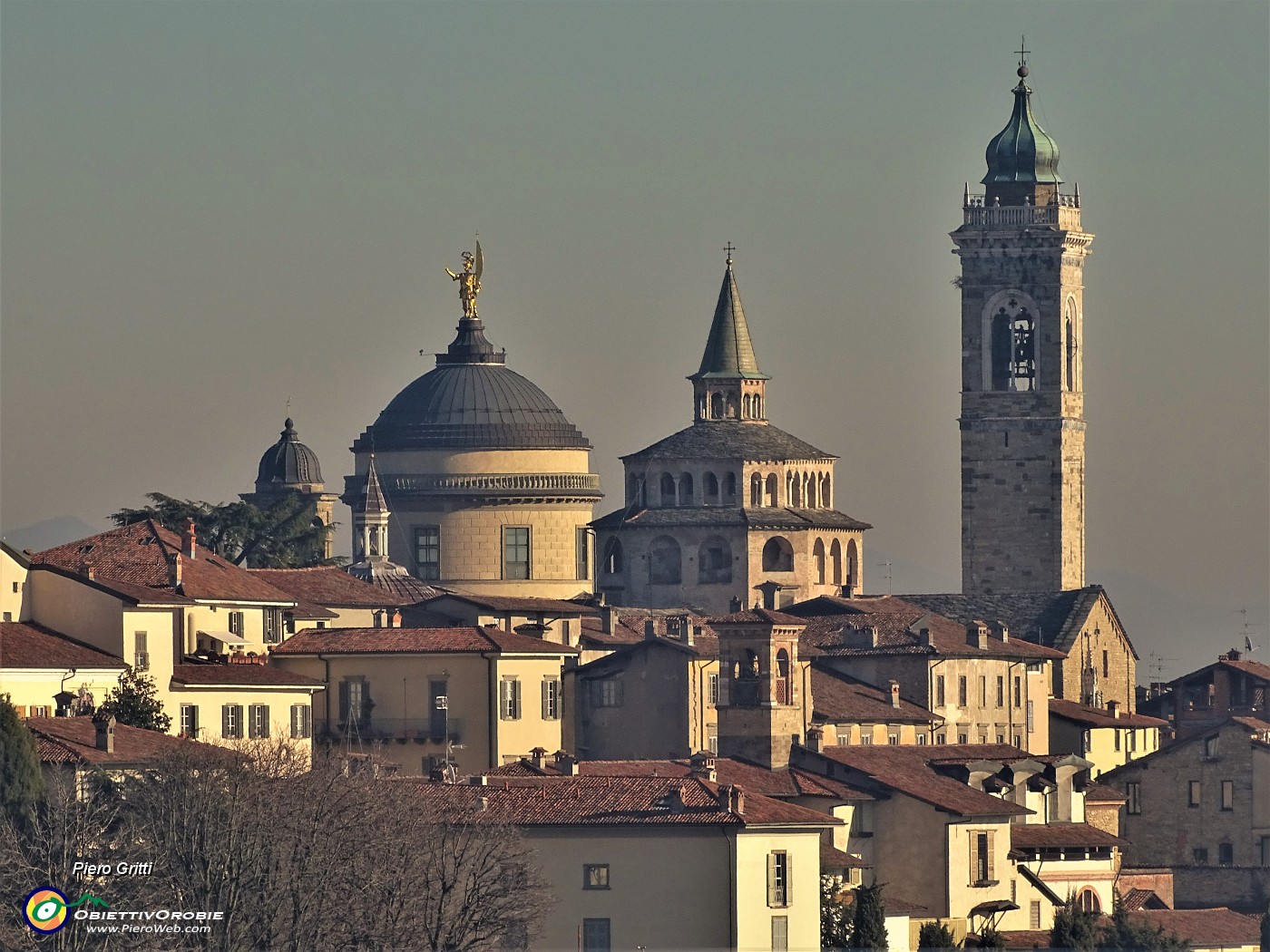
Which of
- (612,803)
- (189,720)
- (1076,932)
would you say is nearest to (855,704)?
(1076,932)

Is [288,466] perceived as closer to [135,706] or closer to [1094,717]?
[1094,717]

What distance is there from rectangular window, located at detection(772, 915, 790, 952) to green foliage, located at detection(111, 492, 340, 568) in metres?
47.1

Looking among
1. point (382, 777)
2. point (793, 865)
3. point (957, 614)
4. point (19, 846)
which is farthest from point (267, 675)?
point (957, 614)

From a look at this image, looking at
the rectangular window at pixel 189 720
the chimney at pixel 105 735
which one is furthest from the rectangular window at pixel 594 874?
the rectangular window at pixel 189 720

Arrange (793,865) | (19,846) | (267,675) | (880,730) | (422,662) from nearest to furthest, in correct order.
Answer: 1. (19,846)
2. (793,865)
3. (267,675)
4. (422,662)
5. (880,730)

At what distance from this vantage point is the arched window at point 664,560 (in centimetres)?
14212

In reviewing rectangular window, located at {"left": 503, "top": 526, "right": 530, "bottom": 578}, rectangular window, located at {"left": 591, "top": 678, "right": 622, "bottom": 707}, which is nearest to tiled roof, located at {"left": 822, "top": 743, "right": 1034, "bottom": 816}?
rectangular window, located at {"left": 591, "top": 678, "right": 622, "bottom": 707}

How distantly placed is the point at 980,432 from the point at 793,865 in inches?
2351

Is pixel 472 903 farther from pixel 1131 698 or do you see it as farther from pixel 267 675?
pixel 1131 698

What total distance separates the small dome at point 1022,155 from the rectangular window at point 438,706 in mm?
49332

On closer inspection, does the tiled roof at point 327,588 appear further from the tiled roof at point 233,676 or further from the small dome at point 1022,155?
the small dome at point 1022,155

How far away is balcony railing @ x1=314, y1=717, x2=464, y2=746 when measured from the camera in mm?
98688

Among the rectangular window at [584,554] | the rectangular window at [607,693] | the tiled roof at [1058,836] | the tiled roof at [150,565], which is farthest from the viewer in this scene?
the rectangular window at [584,554]

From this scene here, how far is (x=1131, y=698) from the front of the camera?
135m
